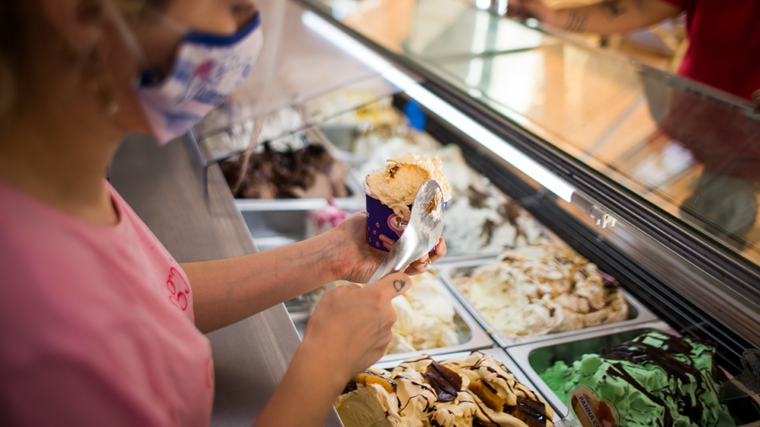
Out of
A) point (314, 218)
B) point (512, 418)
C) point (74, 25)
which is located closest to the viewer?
point (74, 25)

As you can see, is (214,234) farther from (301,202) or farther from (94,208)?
(94,208)

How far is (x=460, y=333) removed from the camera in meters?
1.74

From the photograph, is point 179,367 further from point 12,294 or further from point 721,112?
point 721,112

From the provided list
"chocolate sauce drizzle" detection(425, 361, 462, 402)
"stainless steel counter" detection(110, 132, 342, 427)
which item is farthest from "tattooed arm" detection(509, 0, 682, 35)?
"chocolate sauce drizzle" detection(425, 361, 462, 402)

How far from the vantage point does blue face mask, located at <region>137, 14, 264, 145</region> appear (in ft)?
2.18

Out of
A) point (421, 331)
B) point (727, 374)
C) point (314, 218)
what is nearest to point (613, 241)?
point (727, 374)

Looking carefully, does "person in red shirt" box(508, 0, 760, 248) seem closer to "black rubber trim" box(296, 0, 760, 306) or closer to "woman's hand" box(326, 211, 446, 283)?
"black rubber trim" box(296, 0, 760, 306)

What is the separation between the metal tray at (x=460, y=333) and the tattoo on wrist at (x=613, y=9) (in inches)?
81.2

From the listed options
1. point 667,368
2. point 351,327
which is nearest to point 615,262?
point 667,368

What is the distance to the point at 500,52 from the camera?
7.50 feet

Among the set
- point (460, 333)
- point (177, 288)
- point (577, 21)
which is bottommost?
point (460, 333)

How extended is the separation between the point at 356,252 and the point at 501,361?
62 cm

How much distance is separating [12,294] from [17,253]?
55mm

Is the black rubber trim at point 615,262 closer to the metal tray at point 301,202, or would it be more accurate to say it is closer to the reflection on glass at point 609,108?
the reflection on glass at point 609,108
